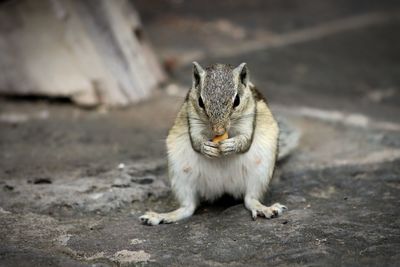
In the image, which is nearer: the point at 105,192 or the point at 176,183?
the point at 176,183

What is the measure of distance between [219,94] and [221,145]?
32cm

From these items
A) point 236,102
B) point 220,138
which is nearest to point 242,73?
point 236,102

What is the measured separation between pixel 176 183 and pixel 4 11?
10.9 ft

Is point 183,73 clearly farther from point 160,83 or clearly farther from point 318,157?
point 318,157

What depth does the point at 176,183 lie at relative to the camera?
14.9 ft

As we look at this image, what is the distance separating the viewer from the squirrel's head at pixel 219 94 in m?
4.08

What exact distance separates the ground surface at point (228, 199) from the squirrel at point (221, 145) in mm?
139

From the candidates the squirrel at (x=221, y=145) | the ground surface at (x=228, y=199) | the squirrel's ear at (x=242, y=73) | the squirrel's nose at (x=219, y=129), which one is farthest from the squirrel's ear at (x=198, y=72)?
the ground surface at (x=228, y=199)

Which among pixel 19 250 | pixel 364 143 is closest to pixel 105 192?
pixel 19 250

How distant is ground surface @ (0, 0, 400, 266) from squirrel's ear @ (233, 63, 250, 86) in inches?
33.0

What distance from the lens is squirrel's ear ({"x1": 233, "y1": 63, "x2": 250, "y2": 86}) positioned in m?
4.28

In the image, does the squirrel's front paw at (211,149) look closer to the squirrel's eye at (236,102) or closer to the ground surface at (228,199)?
the squirrel's eye at (236,102)

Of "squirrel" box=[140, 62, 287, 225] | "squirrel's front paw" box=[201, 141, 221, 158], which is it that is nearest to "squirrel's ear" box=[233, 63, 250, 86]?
"squirrel" box=[140, 62, 287, 225]

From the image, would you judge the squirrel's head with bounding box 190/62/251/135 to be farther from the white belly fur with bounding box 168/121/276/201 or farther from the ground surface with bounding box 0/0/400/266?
the ground surface with bounding box 0/0/400/266
